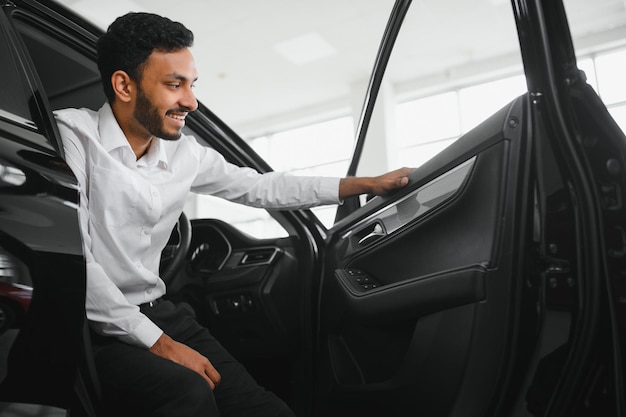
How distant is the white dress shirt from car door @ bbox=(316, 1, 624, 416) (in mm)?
583

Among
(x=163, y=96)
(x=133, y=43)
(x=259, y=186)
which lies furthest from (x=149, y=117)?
(x=259, y=186)

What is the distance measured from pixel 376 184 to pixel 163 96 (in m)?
0.61

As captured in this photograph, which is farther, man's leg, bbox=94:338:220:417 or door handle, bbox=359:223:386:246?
door handle, bbox=359:223:386:246

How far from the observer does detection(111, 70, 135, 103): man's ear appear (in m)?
1.46

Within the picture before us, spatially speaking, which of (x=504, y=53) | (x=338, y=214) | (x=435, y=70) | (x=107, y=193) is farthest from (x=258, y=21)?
(x=107, y=193)

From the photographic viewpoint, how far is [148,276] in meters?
1.39

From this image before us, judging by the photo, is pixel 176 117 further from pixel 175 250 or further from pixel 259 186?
pixel 175 250

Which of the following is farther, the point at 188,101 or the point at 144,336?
the point at 188,101

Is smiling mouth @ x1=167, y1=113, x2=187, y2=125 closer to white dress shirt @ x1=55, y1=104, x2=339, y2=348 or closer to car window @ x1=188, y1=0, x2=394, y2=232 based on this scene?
white dress shirt @ x1=55, y1=104, x2=339, y2=348

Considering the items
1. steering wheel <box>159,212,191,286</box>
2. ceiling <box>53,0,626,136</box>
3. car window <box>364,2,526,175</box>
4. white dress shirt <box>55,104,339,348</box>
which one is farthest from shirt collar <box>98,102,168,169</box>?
car window <box>364,2,526,175</box>

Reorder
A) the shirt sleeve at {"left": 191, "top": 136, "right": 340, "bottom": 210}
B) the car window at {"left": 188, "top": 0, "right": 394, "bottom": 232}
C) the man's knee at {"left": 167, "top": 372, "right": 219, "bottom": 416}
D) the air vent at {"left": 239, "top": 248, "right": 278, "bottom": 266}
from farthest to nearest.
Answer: the car window at {"left": 188, "top": 0, "right": 394, "bottom": 232}
the air vent at {"left": 239, "top": 248, "right": 278, "bottom": 266}
the shirt sleeve at {"left": 191, "top": 136, "right": 340, "bottom": 210}
the man's knee at {"left": 167, "top": 372, "right": 219, "bottom": 416}

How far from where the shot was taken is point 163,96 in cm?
144

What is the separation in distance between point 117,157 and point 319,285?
69cm

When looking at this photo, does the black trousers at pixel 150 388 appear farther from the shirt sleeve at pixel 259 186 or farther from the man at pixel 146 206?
the shirt sleeve at pixel 259 186
